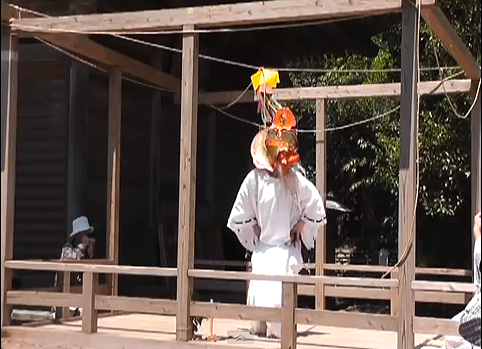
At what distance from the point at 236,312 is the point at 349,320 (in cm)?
86

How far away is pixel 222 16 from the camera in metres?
6.32

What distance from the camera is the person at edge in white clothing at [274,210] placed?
6609 millimetres

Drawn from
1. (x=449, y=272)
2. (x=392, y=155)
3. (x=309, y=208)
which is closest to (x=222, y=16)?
(x=309, y=208)

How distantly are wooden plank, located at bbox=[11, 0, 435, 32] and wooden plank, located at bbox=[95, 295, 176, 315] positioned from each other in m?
2.17

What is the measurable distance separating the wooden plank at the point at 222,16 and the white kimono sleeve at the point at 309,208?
1.37 m

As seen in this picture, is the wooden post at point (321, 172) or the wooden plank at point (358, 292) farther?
the wooden post at point (321, 172)

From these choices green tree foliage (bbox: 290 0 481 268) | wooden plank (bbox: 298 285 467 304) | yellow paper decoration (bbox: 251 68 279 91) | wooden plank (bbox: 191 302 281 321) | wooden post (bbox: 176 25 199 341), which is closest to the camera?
wooden plank (bbox: 191 302 281 321)

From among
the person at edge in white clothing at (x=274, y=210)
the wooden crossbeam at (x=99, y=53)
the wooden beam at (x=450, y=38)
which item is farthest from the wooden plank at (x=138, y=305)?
the wooden beam at (x=450, y=38)

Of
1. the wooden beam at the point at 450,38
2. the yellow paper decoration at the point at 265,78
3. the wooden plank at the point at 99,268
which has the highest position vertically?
the wooden beam at the point at 450,38

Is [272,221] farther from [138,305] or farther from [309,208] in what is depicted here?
[138,305]

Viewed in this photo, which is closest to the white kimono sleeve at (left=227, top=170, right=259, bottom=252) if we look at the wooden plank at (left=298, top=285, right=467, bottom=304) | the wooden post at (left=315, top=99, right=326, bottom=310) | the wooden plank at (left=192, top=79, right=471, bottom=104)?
the wooden plank at (left=298, top=285, right=467, bottom=304)

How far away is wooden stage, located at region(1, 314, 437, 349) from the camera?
6.33 metres

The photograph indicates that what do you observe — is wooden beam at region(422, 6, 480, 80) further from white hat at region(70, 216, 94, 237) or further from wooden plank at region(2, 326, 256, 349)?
white hat at region(70, 216, 94, 237)

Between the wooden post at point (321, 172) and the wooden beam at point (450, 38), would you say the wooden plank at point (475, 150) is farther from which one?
the wooden post at point (321, 172)
